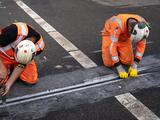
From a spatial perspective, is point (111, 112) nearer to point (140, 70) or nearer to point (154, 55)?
point (140, 70)

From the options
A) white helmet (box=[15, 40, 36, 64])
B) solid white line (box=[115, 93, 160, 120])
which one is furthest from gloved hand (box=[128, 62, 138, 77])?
white helmet (box=[15, 40, 36, 64])

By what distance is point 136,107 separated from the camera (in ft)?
16.5

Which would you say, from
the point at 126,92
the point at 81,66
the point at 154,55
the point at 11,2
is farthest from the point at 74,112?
the point at 11,2

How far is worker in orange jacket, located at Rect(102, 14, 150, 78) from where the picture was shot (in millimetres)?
5418

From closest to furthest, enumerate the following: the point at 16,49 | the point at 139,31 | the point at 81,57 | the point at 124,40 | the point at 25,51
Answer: the point at 25,51, the point at 16,49, the point at 139,31, the point at 124,40, the point at 81,57

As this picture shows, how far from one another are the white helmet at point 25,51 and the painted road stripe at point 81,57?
5.07 feet

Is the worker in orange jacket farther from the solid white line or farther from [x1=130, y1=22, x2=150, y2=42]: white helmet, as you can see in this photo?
the solid white line

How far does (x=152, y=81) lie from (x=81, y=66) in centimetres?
137

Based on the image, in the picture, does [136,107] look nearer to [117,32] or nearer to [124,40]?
[117,32]

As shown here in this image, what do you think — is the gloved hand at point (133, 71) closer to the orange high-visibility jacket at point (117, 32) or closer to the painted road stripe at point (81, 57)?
the orange high-visibility jacket at point (117, 32)

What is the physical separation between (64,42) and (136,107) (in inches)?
118

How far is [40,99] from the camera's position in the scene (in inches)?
206

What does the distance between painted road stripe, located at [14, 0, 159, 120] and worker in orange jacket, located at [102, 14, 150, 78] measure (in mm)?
517

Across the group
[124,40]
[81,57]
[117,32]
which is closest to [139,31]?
[117,32]
